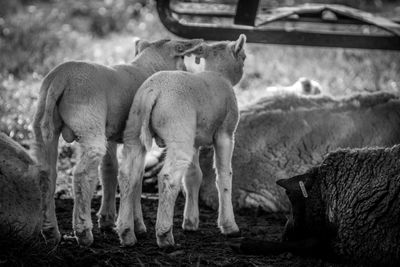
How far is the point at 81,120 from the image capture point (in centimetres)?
475

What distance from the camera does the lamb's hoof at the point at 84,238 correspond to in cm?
470

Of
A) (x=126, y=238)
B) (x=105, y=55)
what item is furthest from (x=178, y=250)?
(x=105, y=55)

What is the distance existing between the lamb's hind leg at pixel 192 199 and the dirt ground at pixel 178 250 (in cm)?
8

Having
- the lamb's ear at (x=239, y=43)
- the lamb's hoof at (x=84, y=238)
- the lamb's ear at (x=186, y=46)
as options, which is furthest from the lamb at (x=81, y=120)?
the lamb's ear at (x=239, y=43)

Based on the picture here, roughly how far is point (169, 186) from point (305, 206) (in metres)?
0.94

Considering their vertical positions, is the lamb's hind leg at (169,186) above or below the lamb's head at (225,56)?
below

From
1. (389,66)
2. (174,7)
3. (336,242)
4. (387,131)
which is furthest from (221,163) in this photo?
(389,66)

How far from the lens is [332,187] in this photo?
4.51m

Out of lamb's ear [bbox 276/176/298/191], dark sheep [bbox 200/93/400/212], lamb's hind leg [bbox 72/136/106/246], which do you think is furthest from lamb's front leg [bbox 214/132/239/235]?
lamb's hind leg [bbox 72/136/106/246]

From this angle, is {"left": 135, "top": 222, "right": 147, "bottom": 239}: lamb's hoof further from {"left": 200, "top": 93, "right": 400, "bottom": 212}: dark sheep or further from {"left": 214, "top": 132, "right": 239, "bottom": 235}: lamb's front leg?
{"left": 200, "top": 93, "right": 400, "bottom": 212}: dark sheep

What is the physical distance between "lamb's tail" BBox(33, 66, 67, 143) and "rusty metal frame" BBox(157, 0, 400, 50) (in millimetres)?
3033

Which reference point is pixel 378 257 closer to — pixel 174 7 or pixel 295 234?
pixel 295 234

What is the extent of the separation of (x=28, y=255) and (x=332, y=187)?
1994 millimetres

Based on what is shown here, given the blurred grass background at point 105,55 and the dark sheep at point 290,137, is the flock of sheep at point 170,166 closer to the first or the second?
the dark sheep at point 290,137
